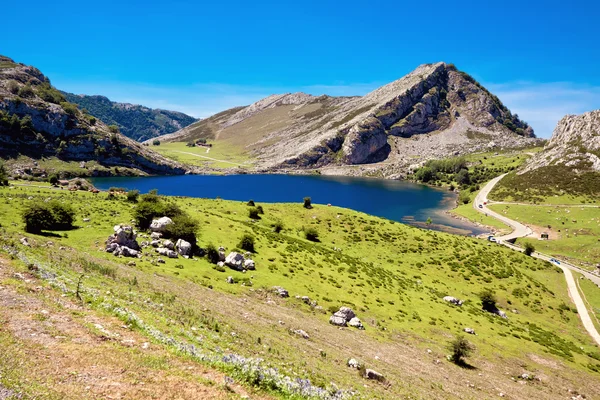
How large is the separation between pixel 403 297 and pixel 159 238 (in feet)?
111

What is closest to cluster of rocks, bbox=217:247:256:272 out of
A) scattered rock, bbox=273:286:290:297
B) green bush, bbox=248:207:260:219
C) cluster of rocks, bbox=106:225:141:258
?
scattered rock, bbox=273:286:290:297

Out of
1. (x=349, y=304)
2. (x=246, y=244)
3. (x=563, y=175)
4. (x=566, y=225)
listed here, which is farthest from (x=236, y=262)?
(x=563, y=175)

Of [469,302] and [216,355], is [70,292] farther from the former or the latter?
[469,302]

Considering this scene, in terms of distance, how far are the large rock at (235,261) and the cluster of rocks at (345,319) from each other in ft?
42.9

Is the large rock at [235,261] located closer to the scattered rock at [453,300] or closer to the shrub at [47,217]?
the shrub at [47,217]

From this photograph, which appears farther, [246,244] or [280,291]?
[246,244]

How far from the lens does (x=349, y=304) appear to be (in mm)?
36781

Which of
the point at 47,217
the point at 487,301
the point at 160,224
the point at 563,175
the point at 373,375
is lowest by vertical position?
the point at 487,301

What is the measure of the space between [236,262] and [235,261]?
173 millimetres

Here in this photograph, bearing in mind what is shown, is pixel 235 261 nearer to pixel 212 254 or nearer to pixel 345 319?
pixel 212 254

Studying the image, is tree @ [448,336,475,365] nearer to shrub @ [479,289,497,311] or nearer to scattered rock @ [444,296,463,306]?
scattered rock @ [444,296,463,306]

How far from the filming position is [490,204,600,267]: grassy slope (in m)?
93.9

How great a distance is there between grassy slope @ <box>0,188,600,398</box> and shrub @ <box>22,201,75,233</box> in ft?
4.69

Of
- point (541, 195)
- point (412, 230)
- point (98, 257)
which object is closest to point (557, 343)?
point (412, 230)
